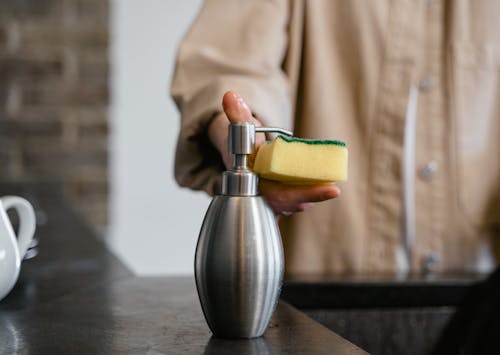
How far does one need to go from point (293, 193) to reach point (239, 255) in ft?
0.29

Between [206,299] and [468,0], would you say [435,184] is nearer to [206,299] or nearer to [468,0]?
[468,0]

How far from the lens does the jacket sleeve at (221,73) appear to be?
1347mm

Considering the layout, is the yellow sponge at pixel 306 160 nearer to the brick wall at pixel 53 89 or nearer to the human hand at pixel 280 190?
the human hand at pixel 280 190

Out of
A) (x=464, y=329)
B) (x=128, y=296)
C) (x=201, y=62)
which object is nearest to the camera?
(x=464, y=329)

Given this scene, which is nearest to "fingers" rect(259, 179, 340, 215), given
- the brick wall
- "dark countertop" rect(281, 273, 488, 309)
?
"dark countertop" rect(281, 273, 488, 309)

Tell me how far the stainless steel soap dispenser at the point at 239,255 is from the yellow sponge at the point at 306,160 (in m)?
0.02

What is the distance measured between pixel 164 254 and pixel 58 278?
2.51 metres

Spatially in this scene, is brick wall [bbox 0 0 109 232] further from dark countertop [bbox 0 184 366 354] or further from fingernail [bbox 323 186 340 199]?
fingernail [bbox 323 186 340 199]

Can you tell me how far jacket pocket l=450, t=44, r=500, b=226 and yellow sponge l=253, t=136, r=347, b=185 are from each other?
1015 mm

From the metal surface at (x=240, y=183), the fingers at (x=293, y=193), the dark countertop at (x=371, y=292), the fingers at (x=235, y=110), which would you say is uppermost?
the fingers at (x=235, y=110)

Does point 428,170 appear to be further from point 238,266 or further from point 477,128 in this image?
point 238,266

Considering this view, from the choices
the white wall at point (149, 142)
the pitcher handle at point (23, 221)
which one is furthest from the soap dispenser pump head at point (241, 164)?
the white wall at point (149, 142)

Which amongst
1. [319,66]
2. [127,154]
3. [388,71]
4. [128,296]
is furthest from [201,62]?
[127,154]

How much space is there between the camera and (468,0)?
1738 millimetres
